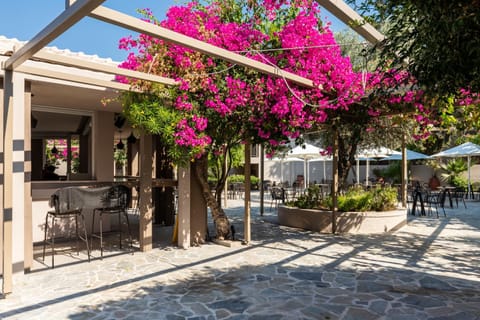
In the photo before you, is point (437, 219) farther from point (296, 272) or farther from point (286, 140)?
point (296, 272)

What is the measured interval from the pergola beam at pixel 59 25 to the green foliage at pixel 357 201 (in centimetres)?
715

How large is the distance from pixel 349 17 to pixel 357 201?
6429 millimetres

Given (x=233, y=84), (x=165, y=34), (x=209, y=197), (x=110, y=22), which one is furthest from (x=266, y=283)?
(x=110, y=22)

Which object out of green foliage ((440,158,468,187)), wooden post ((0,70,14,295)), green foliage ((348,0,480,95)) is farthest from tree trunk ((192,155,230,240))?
green foliage ((440,158,468,187))

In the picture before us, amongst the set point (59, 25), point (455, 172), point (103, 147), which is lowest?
point (455, 172)

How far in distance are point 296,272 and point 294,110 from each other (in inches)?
99.4

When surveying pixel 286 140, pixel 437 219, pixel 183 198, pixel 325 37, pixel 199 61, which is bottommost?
pixel 437 219

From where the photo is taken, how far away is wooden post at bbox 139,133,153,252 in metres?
6.53

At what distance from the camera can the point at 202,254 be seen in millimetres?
6359

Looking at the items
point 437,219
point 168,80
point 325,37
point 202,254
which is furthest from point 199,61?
point 437,219

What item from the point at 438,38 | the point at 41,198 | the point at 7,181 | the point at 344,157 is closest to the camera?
the point at 438,38

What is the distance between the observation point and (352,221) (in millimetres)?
8430

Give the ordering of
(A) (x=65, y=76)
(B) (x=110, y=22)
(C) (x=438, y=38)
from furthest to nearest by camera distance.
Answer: (A) (x=65, y=76)
(B) (x=110, y=22)
(C) (x=438, y=38)

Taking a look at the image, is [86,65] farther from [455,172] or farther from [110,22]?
[455,172]
